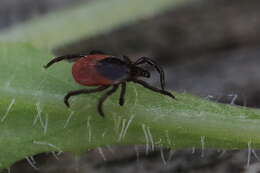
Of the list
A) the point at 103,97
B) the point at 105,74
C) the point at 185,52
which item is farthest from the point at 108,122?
the point at 185,52

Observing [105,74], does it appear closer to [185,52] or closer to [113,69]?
Answer: [113,69]

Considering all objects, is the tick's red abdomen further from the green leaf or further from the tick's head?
the tick's head

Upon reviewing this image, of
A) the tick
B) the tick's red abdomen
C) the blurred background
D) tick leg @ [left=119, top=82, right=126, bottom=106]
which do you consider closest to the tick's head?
the tick

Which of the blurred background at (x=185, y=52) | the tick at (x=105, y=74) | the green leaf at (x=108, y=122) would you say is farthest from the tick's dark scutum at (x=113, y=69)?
the blurred background at (x=185, y=52)

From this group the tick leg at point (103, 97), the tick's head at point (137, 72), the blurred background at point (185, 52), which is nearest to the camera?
the tick leg at point (103, 97)

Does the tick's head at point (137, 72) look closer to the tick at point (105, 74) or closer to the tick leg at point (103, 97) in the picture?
the tick at point (105, 74)
